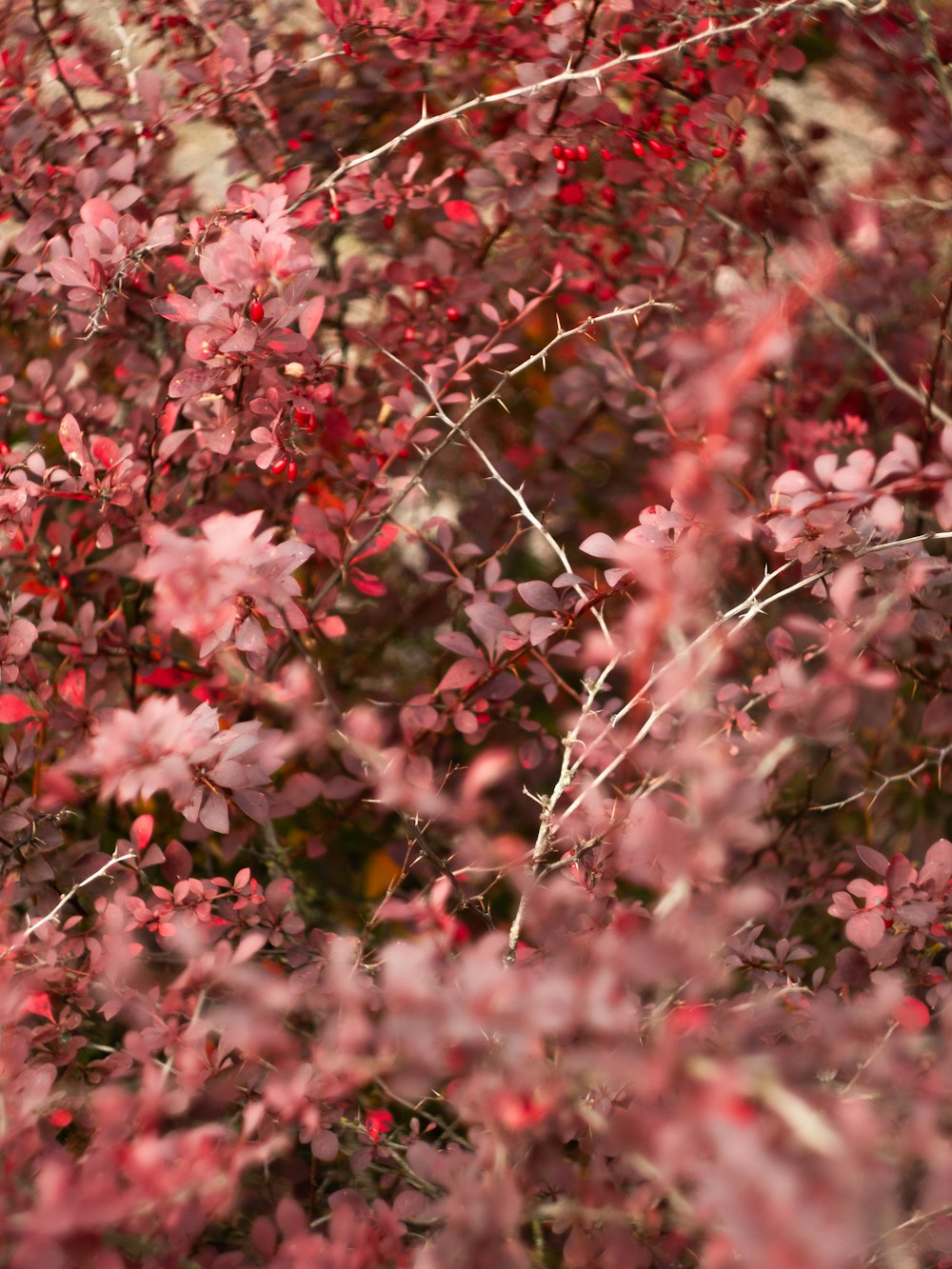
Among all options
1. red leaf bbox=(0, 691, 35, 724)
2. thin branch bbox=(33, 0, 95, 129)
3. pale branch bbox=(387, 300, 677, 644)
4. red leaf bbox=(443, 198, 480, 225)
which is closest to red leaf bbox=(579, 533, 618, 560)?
pale branch bbox=(387, 300, 677, 644)

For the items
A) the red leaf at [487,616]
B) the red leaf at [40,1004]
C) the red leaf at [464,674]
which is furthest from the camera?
the red leaf at [464,674]

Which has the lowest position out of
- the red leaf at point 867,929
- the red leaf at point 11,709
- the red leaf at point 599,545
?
the red leaf at point 867,929

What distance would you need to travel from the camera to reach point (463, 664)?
4.81 ft

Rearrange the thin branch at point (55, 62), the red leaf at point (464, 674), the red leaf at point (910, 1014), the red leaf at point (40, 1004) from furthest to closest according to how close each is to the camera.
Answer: the thin branch at point (55, 62)
the red leaf at point (464, 674)
the red leaf at point (40, 1004)
the red leaf at point (910, 1014)

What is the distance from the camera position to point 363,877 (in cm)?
196

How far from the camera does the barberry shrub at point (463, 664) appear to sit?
0.76 meters

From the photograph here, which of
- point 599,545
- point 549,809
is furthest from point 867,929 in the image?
point 599,545

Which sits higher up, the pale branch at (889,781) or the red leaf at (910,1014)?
the red leaf at (910,1014)

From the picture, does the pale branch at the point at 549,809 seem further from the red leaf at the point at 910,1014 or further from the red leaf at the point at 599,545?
the red leaf at the point at 910,1014

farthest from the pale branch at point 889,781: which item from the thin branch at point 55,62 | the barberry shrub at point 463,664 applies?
the thin branch at point 55,62

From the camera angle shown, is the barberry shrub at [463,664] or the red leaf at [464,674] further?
the red leaf at [464,674]

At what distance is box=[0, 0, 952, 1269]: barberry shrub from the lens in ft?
2.49

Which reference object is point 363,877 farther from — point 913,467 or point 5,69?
point 5,69

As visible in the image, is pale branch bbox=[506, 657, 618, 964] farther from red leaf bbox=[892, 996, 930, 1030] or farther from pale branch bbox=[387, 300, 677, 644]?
red leaf bbox=[892, 996, 930, 1030]
